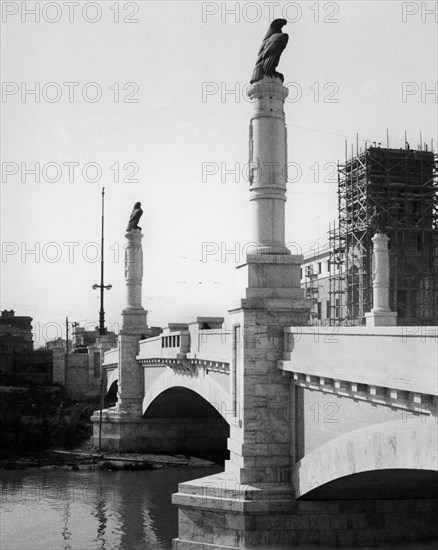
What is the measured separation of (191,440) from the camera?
133 ft

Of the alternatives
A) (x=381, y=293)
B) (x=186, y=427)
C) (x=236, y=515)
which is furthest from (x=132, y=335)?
(x=236, y=515)

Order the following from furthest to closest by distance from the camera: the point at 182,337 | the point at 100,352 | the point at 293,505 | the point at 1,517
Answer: the point at 100,352
the point at 182,337
the point at 1,517
the point at 293,505

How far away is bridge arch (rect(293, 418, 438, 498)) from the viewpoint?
11.5 m

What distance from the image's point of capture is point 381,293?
25984mm

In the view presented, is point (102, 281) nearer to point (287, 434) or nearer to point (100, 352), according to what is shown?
point (100, 352)

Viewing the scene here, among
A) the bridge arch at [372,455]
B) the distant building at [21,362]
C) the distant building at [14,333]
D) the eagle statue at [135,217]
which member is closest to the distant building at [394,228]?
the eagle statue at [135,217]

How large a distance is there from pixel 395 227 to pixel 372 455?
26.9 m

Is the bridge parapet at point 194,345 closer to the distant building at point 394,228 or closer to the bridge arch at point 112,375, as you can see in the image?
the distant building at point 394,228

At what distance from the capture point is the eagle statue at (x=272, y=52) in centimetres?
1788

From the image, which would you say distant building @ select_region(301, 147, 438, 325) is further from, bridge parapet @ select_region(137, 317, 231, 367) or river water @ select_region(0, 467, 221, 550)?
river water @ select_region(0, 467, 221, 550)

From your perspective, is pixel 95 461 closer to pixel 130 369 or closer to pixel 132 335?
pixel 130 369

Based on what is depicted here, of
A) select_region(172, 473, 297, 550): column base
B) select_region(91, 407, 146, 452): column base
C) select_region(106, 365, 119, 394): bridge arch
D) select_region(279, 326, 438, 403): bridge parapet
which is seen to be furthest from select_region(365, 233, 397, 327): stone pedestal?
select_region(106, 365, 119, 394): bridge arch

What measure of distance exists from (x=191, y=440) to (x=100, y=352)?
73.1 ft

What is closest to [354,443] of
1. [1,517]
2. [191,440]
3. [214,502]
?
[214,502]
